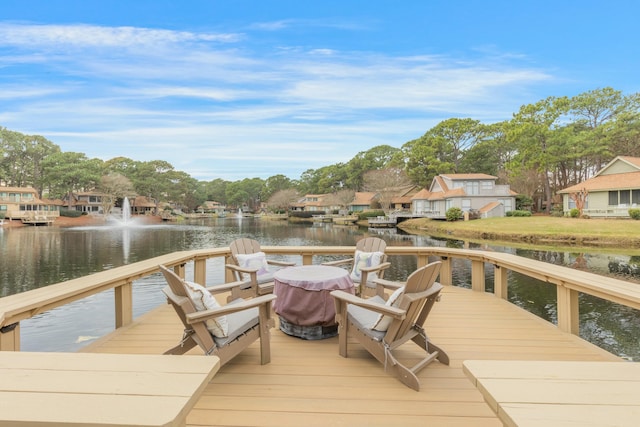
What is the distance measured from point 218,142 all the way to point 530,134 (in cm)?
3242

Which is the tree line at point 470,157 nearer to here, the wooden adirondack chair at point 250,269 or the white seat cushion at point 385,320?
the wooden adirondack chair at point 250,269

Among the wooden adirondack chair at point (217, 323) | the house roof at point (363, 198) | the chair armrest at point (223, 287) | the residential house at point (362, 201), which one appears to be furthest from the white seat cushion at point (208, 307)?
the house roof at point (363, 198)

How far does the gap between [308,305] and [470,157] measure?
140 feet

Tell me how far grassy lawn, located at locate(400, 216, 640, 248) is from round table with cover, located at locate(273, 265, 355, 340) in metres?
20.5

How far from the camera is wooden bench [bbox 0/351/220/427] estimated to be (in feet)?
3.56

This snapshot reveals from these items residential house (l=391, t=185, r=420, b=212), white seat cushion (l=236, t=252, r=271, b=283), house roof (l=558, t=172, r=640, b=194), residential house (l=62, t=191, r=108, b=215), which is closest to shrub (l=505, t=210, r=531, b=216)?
house roof (l=558, t=172, r=640, b=194)

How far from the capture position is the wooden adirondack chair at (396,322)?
7.89ft

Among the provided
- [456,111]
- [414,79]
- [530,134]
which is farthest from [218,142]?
[530,134]

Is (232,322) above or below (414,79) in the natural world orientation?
below

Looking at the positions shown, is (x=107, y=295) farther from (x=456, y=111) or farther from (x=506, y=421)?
(x=456, y=111)

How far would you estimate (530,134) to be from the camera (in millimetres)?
33094

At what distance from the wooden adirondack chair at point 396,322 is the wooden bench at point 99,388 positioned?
141 cm

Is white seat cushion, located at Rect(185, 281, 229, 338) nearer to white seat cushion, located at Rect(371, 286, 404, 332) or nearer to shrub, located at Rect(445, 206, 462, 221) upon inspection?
white seat cushion, located at Rect(371, 286, 404, 332)

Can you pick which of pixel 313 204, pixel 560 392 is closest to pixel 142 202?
pixel 313 204
